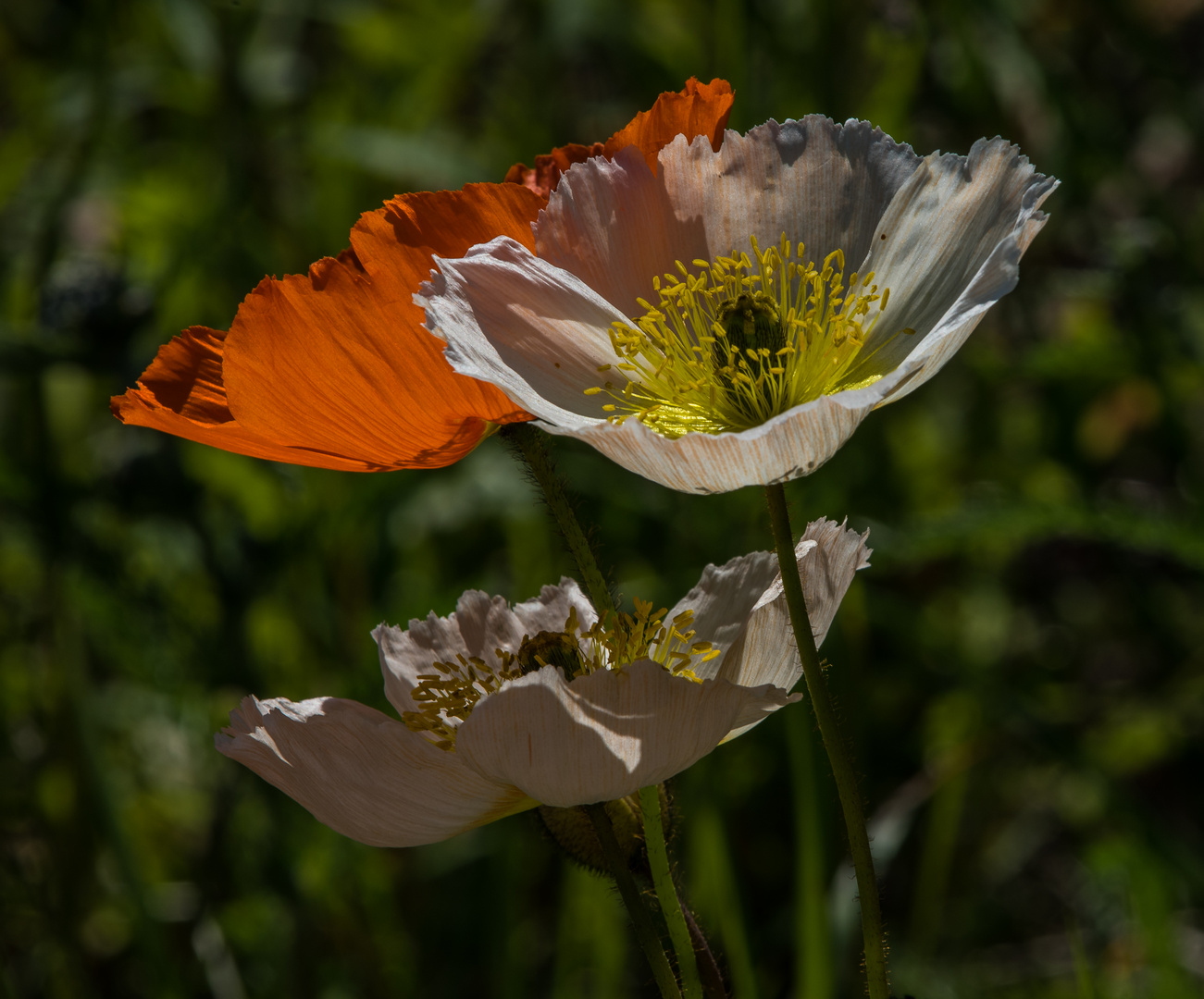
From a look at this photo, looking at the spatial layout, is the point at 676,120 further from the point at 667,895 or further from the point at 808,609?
the point at 667,895

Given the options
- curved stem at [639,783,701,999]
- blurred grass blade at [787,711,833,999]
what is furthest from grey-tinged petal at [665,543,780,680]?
blurred grass blade at [787,711,833,999]

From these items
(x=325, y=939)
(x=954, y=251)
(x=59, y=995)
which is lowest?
(x=325, y=939)

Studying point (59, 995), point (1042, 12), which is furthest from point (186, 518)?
point (1042, 12)

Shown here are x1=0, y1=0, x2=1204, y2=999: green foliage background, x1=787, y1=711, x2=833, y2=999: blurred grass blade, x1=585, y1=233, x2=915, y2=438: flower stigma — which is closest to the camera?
x1=585, y1=233, x2=915, y2=438: flower stigma

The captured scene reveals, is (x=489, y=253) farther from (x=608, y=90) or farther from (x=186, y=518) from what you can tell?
(x=608, y=90)

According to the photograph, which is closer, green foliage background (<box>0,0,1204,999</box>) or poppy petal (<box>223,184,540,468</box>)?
poppy petal (<box>223,184,540,468</box>)

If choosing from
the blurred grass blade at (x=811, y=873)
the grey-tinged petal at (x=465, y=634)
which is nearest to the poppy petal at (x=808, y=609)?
the grey-tinged petal at (x=465, y=634)

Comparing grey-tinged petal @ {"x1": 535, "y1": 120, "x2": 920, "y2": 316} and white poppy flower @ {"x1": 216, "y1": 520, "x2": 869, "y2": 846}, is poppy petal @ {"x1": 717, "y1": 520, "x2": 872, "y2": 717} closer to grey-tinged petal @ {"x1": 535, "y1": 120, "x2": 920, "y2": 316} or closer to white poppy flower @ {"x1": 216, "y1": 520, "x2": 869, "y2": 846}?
white poppy flower @ {"x1": 216, "y1": 520, "x2": 869, "y2": 846}

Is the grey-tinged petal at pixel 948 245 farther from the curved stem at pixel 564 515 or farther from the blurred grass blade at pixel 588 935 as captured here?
the blurred grass blade at pixel 588 935
